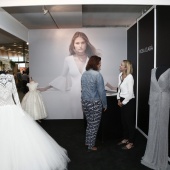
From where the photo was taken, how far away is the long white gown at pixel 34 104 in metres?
5.98

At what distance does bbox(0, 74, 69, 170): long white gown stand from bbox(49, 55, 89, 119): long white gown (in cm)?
320

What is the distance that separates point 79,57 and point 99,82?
9.82 ft

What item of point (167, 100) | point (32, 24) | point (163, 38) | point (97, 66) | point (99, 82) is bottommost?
point (167, 100)

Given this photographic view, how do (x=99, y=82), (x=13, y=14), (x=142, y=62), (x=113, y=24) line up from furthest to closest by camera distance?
(x=113, y=24) < (x=13, y=14) < (x=142, y=62) < (x=99, y=82)

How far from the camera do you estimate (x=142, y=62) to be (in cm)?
506

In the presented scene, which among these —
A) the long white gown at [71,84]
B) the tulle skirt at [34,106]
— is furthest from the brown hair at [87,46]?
the tulle skirt at [34,106]

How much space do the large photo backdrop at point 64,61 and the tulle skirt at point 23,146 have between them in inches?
130

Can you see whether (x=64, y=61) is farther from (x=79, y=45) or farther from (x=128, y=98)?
(x=128, y=98)

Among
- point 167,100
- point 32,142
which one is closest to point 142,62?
point 167,100

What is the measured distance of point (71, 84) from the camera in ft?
22.1

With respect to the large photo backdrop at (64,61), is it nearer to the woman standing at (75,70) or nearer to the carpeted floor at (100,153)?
the woman standing at (75,70)

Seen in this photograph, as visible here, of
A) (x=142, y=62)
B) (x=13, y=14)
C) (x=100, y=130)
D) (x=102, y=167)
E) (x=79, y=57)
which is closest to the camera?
(x=102, y=167)

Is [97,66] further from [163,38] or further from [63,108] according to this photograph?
[63,108]

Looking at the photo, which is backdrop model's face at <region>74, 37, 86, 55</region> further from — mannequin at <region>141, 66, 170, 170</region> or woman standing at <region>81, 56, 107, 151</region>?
mannequin at <region>141, 66, 170, 170</region>
